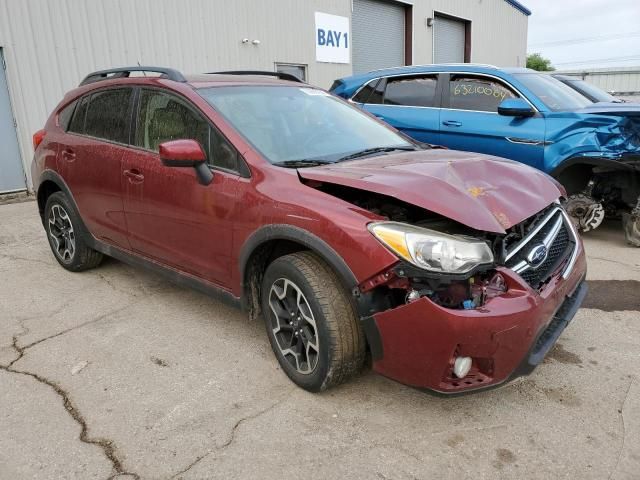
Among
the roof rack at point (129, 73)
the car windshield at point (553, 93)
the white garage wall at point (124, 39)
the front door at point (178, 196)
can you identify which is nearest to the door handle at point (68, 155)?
the roof rack at point (129, 73)

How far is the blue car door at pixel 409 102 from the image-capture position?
652 centimetres

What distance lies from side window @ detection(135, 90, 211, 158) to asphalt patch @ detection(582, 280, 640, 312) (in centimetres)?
303

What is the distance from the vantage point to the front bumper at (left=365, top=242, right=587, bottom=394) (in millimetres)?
2264

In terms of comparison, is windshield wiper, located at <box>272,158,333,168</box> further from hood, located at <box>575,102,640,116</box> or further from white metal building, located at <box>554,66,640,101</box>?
white metal building, located at <box>554,66,640,101</box>

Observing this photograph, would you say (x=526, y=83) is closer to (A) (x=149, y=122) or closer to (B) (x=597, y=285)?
(B) (x=597, y=285)

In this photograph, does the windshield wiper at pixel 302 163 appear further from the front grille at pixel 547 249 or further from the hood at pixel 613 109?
the hood at pixel 613 109

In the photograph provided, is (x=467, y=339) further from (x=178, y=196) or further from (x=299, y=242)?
(x=178, y=196)

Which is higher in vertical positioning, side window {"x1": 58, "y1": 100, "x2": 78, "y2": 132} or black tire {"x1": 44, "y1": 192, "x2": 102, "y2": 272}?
side window {"x1": 58, "y1": 100, "x2": 78, "y2": 132}

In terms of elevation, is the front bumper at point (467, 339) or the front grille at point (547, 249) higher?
the front grille at point (547, 249)

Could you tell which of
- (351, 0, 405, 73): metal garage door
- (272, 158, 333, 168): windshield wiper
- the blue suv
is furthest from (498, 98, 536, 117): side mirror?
(351, 0, 405, 73): metal garage door

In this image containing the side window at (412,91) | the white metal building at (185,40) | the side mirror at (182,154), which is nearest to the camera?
the side mirror at (182,154)

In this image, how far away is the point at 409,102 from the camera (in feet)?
22.3

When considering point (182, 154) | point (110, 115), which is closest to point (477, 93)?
point (110, 115)

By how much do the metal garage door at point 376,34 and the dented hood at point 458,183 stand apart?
12682mm
